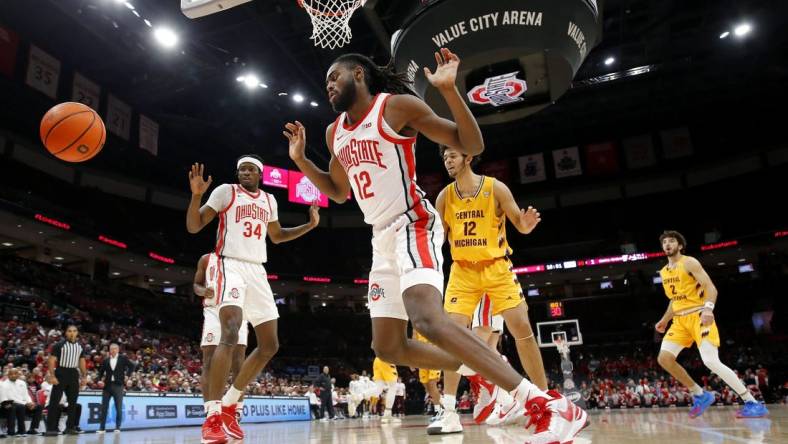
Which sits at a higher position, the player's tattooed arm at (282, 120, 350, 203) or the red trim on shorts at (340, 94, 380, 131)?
the red trim on shorts at (340, 94, 380, 131)

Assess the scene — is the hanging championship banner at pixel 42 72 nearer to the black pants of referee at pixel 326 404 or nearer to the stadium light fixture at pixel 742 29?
the black pants of referee at pixel 326 404

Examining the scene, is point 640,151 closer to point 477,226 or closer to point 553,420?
point 477,226

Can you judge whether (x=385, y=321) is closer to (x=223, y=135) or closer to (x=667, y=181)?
(x=223, y=135)

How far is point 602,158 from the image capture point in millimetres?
26625

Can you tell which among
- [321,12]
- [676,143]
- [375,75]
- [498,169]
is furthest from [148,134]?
[676,143]

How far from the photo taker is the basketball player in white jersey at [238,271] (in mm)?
4129

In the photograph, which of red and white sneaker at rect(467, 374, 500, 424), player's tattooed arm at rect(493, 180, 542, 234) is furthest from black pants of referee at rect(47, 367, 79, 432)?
player's tattooed arm at rect(493, 180, 542, 234)

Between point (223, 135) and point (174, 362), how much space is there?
11.0m

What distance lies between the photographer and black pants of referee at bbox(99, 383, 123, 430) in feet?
29.4

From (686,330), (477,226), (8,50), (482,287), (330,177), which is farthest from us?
(8,50)

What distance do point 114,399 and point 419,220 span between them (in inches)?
333

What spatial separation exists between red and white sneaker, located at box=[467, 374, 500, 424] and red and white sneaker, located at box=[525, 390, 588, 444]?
219 cm

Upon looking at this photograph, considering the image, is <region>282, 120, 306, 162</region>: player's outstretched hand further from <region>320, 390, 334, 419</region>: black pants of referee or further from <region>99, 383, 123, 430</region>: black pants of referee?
<region>320, 390, 334, 419</region>: black pants of referee

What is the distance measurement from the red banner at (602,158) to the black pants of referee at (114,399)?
2340 centimetres
